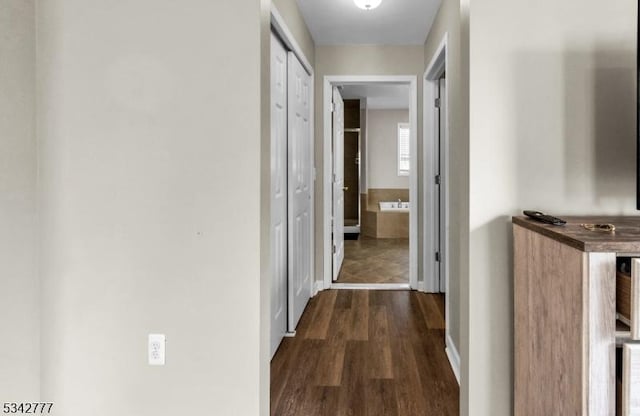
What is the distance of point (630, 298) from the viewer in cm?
102

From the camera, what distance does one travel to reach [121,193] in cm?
166

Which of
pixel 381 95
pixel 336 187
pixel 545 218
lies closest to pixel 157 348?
pixel 545 218

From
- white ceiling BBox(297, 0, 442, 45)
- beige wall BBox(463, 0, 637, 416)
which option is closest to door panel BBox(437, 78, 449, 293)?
white ceiling BBox(297, 0, 442, 45)

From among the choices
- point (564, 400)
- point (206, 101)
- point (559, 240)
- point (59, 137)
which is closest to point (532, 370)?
point (564, 400)

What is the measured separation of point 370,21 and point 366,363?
8.59 ft

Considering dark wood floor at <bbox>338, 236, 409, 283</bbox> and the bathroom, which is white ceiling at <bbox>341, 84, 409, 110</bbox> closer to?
the bathroom

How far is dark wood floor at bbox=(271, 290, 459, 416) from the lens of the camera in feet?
6.84

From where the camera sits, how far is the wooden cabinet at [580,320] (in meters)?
1.03

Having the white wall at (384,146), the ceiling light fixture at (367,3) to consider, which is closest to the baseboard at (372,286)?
the ceiling light fixture at (367,3)

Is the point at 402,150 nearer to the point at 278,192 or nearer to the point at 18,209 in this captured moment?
the point at 278,192

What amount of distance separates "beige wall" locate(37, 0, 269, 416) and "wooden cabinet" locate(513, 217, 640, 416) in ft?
3.12

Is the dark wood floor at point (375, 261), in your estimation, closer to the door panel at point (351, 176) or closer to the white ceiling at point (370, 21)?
the door panel at point (351, 176)

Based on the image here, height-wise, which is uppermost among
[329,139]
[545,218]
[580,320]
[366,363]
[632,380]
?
[329,139]

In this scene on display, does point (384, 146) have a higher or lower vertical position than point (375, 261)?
higher
